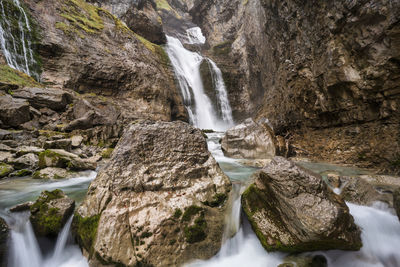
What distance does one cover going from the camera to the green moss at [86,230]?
2.37 meters

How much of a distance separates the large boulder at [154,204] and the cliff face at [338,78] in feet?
15.7

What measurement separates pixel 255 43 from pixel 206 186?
1607 centimetres

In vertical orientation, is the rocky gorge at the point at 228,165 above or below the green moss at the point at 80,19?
below

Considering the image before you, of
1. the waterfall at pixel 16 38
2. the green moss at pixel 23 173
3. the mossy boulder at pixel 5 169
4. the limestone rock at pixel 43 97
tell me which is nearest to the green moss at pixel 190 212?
the green moss at pixel 23 173

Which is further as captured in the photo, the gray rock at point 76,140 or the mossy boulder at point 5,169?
the gray rock at point 76,140

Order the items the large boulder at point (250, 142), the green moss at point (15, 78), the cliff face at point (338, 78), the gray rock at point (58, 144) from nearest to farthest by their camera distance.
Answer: the cliff face at point (338, 78), the gray rock at point (58, 144), the large boulder at point (250, 142), the green moss at point (15, 78)

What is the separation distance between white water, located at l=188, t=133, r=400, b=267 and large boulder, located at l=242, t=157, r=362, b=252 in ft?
0.45

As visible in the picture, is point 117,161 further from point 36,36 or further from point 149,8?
point 149,8

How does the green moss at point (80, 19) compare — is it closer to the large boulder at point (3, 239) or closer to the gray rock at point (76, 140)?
the gray rock at point (76, 140)

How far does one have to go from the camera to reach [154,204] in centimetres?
266

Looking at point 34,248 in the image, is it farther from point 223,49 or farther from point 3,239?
point 223,49

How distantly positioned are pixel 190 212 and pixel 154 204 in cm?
55

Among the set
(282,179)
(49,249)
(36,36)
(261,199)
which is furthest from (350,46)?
(36,36)

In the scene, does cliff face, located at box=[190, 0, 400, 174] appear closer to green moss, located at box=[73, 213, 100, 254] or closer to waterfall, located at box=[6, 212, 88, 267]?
green moss, located at box=[73, 213, 100, 254]
